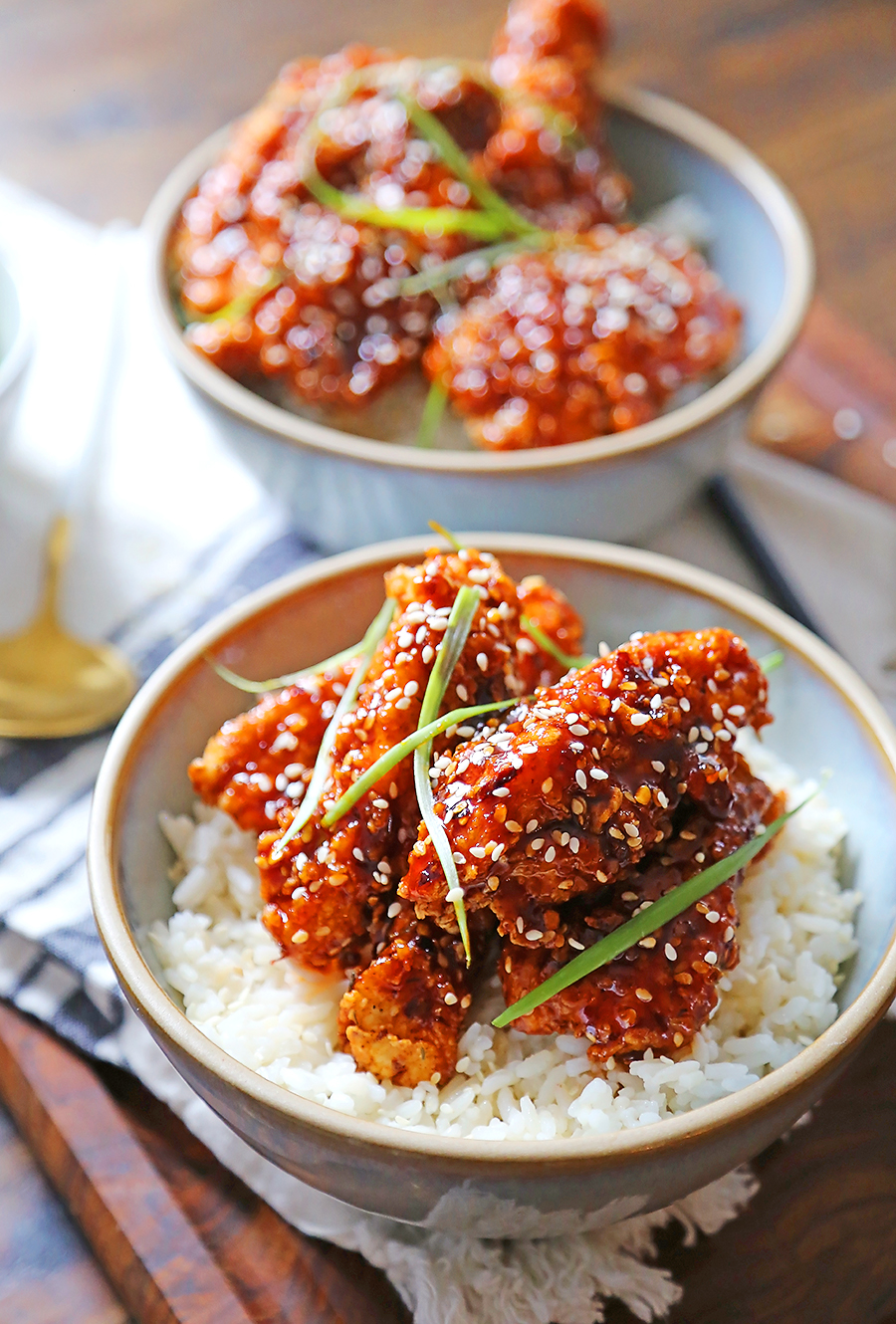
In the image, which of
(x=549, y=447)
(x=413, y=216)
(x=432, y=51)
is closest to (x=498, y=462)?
(x=549, y=447)

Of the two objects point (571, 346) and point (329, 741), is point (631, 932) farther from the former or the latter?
point (571, 346)

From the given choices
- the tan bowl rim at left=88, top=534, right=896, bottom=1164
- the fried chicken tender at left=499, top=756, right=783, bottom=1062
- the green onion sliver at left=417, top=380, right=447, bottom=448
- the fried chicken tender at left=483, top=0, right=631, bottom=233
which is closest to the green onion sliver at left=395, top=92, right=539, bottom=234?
the fried chicken tender at left=483, top=0, right=631, bottom=233

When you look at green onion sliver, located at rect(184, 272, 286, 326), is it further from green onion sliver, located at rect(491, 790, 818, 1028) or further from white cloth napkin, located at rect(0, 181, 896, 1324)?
green onion sliver, located at rect(491, 790, 818, 1028)

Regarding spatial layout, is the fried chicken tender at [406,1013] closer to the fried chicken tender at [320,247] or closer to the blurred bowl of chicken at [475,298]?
the blurred bowl of chicken at [475,298]

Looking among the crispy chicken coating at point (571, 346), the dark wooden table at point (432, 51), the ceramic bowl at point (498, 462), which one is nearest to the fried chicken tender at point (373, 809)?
the ceramic bowl at point (498, 462)

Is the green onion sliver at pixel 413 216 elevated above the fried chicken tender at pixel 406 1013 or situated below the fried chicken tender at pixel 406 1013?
above
